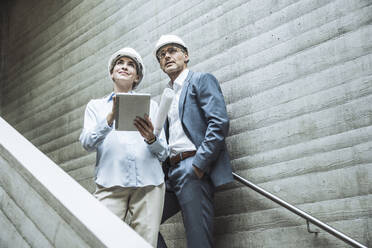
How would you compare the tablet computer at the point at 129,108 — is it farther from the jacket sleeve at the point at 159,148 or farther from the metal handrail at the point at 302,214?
the metal handrail at the point at 302,214

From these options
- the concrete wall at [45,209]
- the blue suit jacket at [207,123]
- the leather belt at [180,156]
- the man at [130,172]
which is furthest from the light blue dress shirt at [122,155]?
the concrete wall at [45,209]

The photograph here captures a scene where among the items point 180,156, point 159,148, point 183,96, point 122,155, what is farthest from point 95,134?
point 183,96

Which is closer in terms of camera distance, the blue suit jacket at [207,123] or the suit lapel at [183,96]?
the blue suit jacket at [207,123]

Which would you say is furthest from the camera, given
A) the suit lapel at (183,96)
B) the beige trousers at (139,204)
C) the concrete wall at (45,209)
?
the suit lapel at (183,96)

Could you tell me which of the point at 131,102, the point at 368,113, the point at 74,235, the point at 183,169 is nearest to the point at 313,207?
the point at 368,113

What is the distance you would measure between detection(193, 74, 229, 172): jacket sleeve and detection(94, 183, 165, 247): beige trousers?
0.95 feet

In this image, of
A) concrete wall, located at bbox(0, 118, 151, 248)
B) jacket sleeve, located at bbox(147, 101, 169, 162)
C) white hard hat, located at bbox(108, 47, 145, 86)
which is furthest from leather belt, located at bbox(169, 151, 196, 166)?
concrete wall, located at bbox(0, 118, 151, 248)

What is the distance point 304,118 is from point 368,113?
367 mm

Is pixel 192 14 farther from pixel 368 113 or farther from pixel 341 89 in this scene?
pixel 368 113

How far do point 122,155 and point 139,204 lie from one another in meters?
0.28

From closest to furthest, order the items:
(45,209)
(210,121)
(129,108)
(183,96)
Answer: (45,209)
(129,108)
(210,121)
(183,96)

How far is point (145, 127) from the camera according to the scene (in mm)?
2170

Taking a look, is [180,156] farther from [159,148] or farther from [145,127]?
[145,127]

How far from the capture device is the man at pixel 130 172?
2.15m
